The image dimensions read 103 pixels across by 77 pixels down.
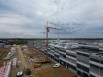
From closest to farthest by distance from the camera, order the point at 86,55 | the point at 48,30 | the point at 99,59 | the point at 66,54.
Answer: the point at 99,59 < the point at 86,55 < the point at 66,54 < the point at 48,30

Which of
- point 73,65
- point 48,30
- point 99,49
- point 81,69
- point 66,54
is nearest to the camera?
point 81,69

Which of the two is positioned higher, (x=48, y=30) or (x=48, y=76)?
(x=48, y=30)

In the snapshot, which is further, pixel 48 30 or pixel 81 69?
pixel 48 30

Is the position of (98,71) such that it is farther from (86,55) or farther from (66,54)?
(66,54)

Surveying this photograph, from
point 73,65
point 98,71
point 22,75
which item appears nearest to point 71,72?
point 73,65

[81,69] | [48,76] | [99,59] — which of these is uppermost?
[99,59]

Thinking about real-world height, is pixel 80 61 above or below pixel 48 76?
above

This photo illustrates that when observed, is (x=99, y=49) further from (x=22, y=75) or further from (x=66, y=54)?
(x=22, y=75)

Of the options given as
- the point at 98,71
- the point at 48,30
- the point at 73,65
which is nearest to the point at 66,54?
the point at 73,65

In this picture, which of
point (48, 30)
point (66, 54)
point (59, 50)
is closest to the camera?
point (66, 54)
